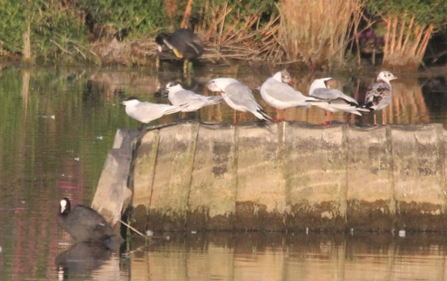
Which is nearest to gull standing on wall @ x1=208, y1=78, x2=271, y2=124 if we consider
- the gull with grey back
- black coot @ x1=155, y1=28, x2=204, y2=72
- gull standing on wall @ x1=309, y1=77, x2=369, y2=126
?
the gull with grey back

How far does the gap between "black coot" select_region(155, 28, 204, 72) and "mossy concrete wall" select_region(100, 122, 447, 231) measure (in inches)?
635

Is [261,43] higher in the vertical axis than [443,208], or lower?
higher

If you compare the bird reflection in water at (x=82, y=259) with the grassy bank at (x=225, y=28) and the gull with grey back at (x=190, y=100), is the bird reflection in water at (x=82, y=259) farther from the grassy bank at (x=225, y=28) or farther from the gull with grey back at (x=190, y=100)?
the grassy bank at (x=225, y=28)

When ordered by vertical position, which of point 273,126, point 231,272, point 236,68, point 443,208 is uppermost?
point 236,68

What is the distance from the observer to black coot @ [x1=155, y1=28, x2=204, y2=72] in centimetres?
2569

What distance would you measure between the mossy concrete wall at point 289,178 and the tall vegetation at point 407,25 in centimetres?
1607

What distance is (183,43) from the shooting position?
25.8 m

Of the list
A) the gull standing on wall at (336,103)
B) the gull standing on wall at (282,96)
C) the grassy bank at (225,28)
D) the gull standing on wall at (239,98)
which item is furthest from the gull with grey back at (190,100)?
the grassy bank at (225,28)

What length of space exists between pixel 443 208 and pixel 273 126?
5.89ft

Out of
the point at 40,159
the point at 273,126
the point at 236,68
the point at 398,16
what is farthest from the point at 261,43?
the point at 273,126

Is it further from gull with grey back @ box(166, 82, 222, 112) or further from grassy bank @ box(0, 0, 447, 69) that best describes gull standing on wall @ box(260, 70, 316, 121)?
grassy bank @ box(0, 0, 447, 69)

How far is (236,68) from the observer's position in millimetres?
26828

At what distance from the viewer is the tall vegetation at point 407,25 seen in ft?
83.3

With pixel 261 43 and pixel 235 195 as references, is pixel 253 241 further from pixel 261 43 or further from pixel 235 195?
pixel 261 43
